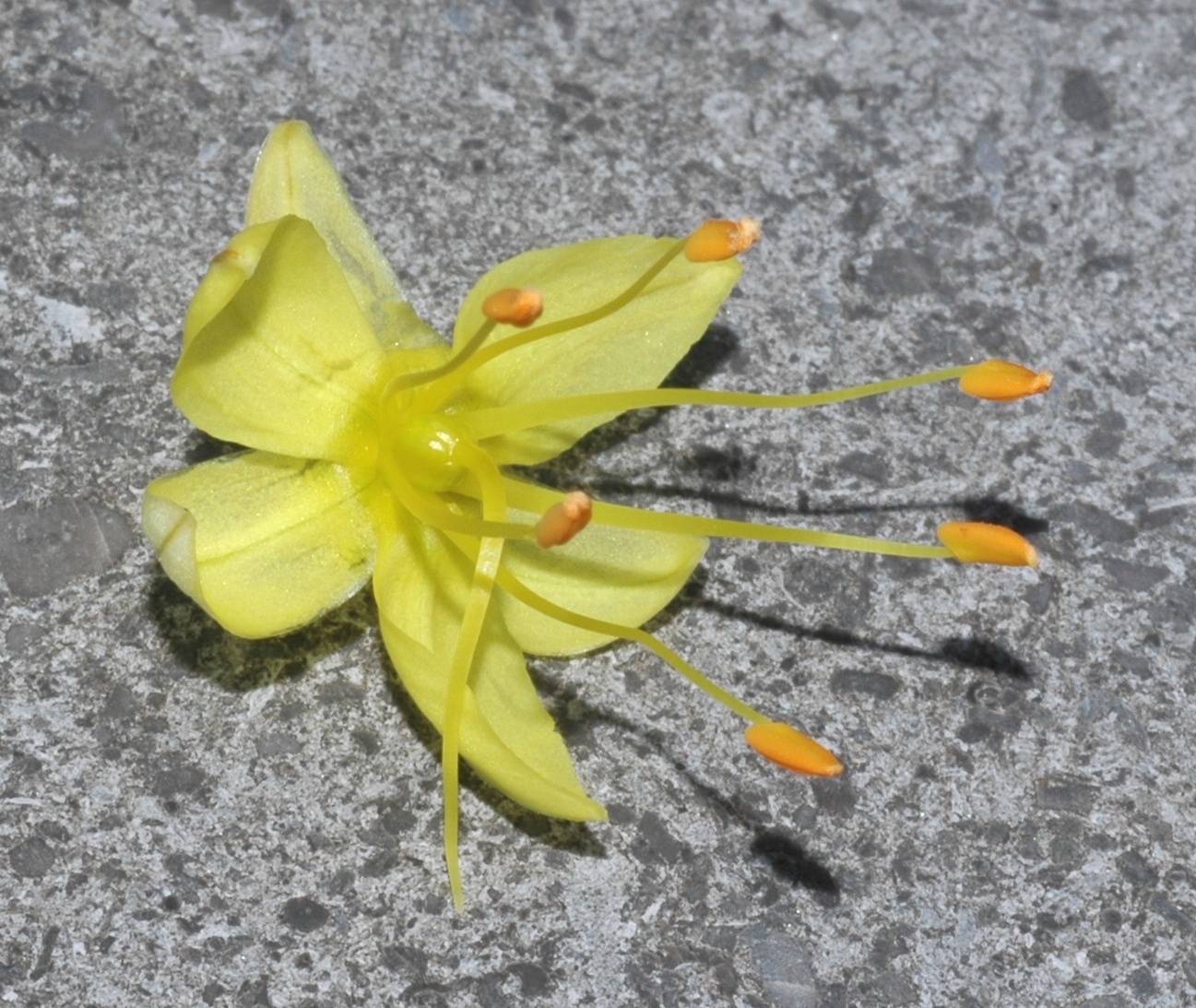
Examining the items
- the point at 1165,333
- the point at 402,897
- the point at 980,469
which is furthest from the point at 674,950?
the point at 1165,333

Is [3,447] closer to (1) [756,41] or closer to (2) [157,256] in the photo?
(2) [157,256]

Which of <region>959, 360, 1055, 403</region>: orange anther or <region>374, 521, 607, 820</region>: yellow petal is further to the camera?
<region>959, 360, 1055, 403</region>: orange anther

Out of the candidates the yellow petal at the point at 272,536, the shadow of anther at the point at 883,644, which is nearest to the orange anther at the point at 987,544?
the shadow of anther at the point at 883,644

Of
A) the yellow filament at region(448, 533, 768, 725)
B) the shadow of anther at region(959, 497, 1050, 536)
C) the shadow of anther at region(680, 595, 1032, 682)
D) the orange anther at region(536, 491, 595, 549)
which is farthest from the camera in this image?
the shadow of anther at region(959, 497, 1050, 536)

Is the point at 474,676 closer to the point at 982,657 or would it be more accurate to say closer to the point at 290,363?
the point at 290,363

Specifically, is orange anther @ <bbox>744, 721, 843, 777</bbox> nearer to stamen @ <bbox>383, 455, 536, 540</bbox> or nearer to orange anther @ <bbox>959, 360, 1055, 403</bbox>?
stamen @ <bbox>383, 455, 536, 540</bbox>

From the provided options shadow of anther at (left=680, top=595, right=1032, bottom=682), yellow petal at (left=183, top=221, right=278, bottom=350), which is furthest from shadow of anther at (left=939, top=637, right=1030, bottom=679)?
yellow petal at (left=183, top=221, right=278, bottom=350)
